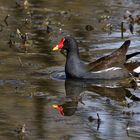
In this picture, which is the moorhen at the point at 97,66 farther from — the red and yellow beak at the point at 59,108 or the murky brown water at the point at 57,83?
the red and yellow beak at the point at 59,108

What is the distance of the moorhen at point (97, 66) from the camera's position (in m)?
13.7

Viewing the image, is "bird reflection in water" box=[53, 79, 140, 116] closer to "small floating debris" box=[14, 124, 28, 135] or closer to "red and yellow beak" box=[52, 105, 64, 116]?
"red and yellow beak" box=[52, 105, 64, 116]

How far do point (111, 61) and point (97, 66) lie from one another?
335 millimetres

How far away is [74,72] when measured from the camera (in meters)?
13.7

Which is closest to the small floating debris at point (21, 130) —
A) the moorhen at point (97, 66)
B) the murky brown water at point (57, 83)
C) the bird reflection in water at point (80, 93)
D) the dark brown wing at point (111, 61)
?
the murky brown water at point (57, 83)

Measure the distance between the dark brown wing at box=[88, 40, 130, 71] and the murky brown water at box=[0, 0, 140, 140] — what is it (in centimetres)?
44

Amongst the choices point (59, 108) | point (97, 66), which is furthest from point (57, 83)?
point (59, 108)

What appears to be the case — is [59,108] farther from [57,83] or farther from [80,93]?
[57,83]

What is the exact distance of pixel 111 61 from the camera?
13.9 metres

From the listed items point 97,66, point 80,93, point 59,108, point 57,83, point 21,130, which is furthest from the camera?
point 97,66

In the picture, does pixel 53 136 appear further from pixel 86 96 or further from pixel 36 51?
pixel 36 51

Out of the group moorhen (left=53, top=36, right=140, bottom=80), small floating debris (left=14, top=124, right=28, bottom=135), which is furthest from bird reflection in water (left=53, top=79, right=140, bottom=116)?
small floating debris (left=14, top=124, right=28, bottom=135)

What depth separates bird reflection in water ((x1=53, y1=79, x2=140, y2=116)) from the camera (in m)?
11.4

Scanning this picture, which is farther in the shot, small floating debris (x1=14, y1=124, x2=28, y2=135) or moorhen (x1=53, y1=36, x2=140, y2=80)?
moorhen (x1=53, y1=36, x2=140, y2=80)
